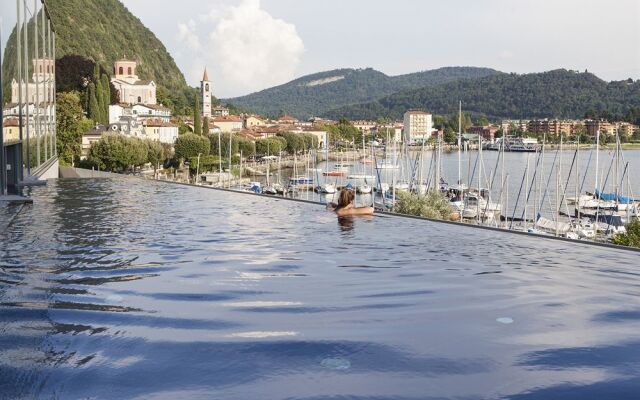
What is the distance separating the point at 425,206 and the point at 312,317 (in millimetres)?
22254

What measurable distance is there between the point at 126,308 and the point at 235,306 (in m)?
0.71

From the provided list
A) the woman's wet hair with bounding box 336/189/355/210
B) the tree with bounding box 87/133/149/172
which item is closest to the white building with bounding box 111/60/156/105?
the tree with bounding box 87/133/149/172

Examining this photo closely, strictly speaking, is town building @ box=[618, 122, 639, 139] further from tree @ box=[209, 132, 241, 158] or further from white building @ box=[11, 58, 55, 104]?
white building @ box=[11, 58, 55, 104]

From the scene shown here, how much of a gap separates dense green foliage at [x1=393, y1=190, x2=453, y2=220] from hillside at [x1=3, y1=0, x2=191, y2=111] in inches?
3984

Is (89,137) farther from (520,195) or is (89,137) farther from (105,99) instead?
(520,195)

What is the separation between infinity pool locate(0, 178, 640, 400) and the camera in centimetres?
320

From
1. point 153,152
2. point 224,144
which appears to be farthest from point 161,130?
point 153,152

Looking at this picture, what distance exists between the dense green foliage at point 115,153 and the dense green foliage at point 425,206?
24.9 meters

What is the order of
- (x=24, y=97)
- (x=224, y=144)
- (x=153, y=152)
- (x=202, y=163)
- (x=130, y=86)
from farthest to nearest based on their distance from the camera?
(x=130, y=86) → (x=224, y=144) → (x=202, y=163) → (x=153, y=152) → (x=24, y=97)

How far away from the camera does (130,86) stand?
104250 millimetres

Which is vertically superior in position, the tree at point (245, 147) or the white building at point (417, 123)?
the white building at point (417, 123)

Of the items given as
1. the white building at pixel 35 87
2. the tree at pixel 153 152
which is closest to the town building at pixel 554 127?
the tree at pixel 153 152

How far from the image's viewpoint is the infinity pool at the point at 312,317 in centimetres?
320

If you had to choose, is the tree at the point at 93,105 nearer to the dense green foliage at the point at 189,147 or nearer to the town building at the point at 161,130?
the town building at the point at 161,130
